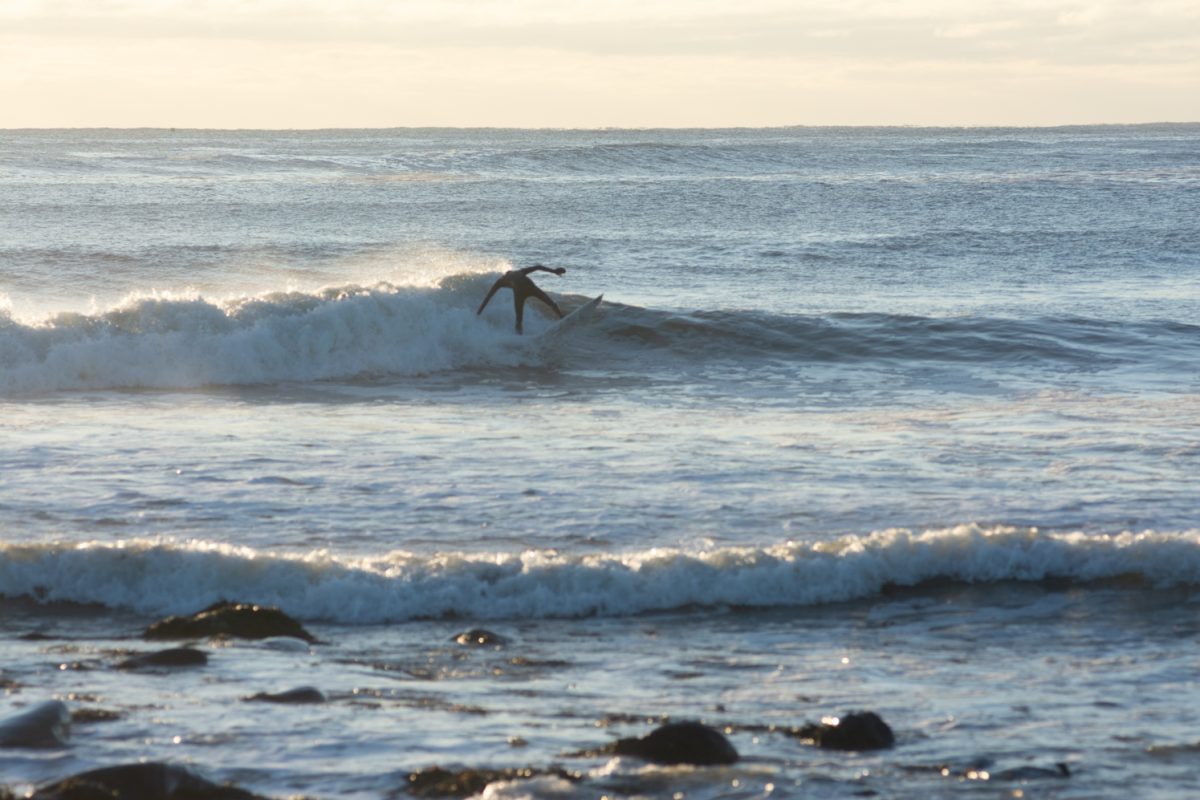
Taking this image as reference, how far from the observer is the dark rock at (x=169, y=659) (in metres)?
7.35

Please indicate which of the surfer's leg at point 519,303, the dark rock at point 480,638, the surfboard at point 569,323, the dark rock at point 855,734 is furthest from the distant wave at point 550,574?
the surfboard at point 569,323

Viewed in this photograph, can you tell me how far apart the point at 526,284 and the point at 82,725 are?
Answer: 52.9 feet

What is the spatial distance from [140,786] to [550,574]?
13.2ft

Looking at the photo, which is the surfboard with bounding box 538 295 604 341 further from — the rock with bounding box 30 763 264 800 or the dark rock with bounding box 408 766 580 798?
the rock with bounding box 30 763 264 800

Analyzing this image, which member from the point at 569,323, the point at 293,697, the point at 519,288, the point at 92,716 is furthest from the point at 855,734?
the point at 569,323

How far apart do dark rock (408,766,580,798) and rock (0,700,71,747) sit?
1.62 meters

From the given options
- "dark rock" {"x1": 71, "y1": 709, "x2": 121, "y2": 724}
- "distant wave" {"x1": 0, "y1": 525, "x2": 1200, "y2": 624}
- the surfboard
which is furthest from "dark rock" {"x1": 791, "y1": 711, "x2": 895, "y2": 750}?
the surfboard

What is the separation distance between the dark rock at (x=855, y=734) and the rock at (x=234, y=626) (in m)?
3.22

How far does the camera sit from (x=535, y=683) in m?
7.24

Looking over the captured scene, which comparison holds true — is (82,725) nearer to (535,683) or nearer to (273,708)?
(273,708)

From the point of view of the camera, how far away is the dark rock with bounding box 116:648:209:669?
7348 millimetres

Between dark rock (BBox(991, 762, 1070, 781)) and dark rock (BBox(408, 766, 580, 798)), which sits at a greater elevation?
dark rock (BBox(408, 766, 580, 798))

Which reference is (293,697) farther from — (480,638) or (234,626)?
(480,638)

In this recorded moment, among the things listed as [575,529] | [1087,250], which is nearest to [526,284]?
[575,529]
